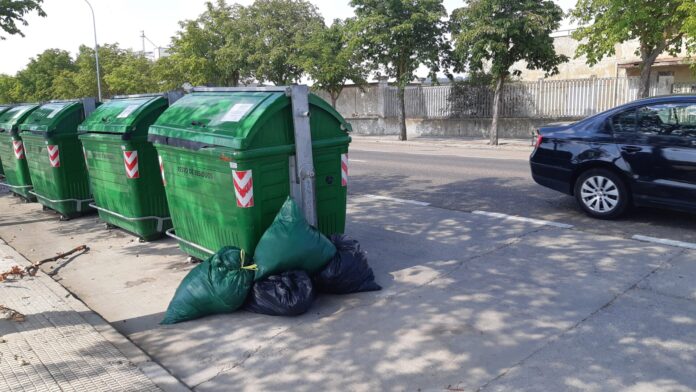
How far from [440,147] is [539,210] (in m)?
12.8

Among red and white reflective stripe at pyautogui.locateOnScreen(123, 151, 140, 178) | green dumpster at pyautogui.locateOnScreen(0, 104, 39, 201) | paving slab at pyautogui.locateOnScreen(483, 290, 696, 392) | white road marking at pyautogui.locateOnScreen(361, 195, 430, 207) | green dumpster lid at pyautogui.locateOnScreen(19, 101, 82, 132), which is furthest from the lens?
green dumpster at pyautogui.locateOnScreen(0, 104, 39, 201)

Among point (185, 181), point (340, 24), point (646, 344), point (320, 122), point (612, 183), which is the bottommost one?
point (646, 344)

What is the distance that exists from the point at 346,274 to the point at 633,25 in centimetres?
1388

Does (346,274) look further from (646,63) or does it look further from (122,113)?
(646,63)

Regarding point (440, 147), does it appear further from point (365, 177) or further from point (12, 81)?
point (12, 81)

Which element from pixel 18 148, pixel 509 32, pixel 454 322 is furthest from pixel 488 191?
pixel 509 32

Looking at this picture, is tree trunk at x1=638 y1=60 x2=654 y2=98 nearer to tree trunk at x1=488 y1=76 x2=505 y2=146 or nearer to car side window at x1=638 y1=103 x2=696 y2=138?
tree trunk at x1=488 y1=76 x2=505 y2=146

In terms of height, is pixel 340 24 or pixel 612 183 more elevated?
pixel 340 24

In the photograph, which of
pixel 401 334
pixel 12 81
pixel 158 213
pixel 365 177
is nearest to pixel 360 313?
pixel 401 334

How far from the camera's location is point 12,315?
4770mm

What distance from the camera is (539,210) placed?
8.26 metres

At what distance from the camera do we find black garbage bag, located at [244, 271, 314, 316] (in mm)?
4672

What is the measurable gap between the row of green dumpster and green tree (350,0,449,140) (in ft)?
50.7

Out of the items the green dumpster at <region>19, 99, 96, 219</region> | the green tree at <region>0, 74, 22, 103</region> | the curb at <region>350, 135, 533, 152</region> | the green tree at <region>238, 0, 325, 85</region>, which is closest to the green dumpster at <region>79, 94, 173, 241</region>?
the green dumpster at <region>19, 99, 96, 219</region>
